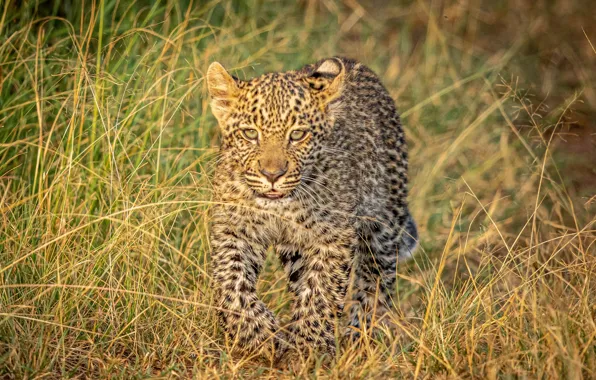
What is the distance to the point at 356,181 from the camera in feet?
20.6

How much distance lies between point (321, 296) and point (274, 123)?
116 centimetres

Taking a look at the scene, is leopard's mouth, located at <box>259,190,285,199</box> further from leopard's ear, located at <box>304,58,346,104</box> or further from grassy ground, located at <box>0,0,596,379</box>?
leopard's ear, located at <box>304,58,346,104</box>

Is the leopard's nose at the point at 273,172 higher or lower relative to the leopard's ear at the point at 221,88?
lower

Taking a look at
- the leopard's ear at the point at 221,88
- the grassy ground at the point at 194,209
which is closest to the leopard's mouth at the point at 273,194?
the grassy ground at the point at 194,209

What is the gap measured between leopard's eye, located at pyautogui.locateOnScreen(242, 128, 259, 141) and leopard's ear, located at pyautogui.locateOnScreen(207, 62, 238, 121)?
283 millimetres

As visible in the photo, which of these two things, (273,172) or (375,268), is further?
(375,268)

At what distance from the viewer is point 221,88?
594cm

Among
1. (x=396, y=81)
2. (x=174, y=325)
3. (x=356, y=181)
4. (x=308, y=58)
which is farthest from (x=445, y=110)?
(x=174, y=325)

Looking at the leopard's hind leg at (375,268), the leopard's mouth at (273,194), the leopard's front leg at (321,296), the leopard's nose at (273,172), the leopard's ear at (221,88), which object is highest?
the leopard's ear at (221,88)

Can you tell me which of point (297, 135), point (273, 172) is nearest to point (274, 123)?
point (297, 135)

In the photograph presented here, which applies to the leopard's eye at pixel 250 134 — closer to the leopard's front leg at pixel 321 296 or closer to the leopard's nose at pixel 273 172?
the leopard's nose at pixel 273 172

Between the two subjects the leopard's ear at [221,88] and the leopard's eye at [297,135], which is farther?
the leopard's ear at [221,88]

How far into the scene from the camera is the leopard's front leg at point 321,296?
5.87m

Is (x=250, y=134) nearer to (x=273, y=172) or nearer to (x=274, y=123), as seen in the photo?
(x=274, y=123)
